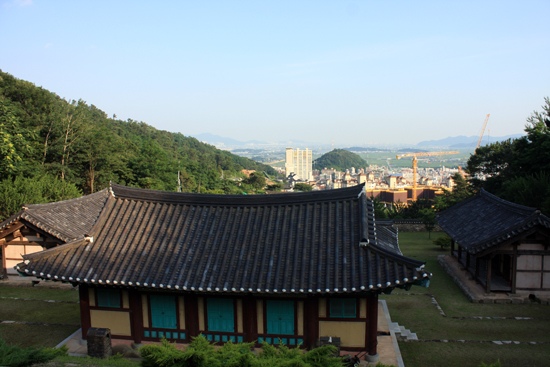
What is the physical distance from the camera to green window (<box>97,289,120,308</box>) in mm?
10984

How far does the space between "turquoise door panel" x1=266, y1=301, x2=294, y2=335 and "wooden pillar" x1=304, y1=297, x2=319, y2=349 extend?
18.4 inches

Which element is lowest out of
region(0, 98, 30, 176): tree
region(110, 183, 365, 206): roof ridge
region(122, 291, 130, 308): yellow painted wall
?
region(122, 291, 130, 308): yellow painted wall

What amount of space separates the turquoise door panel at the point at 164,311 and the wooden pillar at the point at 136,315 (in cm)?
38

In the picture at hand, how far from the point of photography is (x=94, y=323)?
11.2 metres

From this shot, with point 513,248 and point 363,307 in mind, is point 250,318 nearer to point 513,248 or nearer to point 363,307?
point 363,307

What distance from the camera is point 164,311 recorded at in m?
10.9

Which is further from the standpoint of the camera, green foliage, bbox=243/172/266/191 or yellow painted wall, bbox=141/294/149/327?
green foliage, bbox=243/172/266/191

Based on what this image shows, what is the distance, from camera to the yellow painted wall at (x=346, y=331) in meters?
10.1

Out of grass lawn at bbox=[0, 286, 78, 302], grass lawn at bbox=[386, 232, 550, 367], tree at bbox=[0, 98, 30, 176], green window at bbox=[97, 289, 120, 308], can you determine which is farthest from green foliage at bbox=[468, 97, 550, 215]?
tree at bbox=[0, 98, 30, 176]

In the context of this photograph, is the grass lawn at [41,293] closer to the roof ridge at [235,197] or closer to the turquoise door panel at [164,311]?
the roof ridge at [235,197]

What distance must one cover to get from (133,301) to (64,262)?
7.39 feet

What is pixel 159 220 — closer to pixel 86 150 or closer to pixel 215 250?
pixel 215 250

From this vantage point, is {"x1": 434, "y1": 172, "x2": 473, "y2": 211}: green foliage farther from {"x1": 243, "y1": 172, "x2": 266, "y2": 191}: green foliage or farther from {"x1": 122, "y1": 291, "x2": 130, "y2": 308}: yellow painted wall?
{"x1": 243, "y1": 172, "x2": 266, "y2": 191}: green foliage

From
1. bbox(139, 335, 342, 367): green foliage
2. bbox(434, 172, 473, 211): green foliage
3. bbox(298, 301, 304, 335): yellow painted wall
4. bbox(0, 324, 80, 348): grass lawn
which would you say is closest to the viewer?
bbox(139, 335, 342, 367): green foliage
